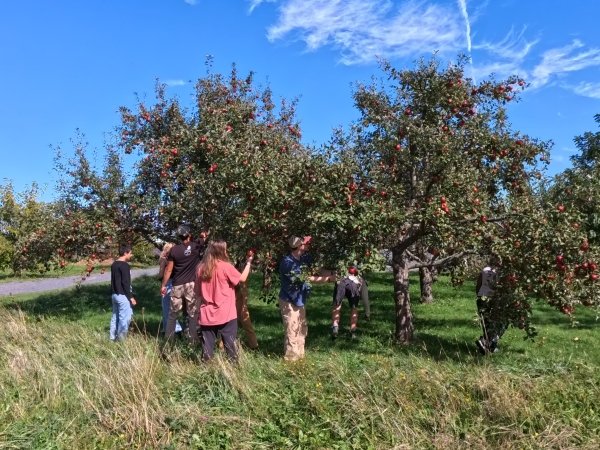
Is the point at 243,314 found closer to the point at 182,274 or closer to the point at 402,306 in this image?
the point at 182,274

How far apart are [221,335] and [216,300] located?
381mm

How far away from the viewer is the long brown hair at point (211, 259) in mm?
5746

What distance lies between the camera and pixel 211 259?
582 centimetres

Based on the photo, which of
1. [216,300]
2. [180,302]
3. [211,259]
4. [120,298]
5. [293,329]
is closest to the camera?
[216,300]

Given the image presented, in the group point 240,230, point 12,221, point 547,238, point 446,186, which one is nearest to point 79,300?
point 240,230

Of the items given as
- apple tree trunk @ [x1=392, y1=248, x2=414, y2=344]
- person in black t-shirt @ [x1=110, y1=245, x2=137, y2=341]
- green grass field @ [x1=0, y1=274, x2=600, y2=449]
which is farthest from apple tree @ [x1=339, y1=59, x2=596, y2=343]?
person in black t-shirt @ [x1=110, y1=245, x2=137, y2=341]

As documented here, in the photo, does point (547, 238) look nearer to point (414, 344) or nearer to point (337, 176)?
point (337, 176)

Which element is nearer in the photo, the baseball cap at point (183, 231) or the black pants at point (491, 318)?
the black pants at point (491, 318)

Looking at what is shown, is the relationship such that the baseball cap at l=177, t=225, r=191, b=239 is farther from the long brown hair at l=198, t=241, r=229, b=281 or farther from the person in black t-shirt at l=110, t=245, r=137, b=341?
the long brown hair at l=198, t=241, r=229, b=281

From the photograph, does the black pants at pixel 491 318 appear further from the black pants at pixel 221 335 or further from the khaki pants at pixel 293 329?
the black pants at pixel 221 335

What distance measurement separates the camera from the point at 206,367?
5152mm

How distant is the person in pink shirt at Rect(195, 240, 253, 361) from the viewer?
224 inches

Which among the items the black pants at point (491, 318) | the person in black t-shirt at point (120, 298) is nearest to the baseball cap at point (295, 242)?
the black pants at point (491, 318)

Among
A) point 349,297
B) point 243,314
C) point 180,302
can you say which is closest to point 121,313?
point 180,302
